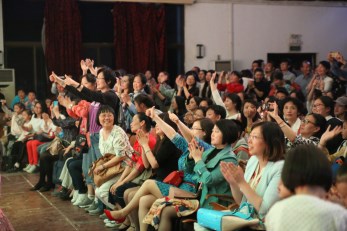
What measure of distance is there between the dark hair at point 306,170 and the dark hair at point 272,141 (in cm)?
107

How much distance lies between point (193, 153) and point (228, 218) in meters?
0.67

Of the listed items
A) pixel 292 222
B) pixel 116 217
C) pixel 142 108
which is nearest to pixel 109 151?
pixel 142 108

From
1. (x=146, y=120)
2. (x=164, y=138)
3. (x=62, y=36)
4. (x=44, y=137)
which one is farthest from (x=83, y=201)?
(x=62, y=36)

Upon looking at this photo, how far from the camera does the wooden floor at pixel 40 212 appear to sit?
183 inches

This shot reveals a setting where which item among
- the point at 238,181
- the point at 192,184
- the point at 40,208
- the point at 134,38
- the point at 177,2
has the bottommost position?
the point at 40,208

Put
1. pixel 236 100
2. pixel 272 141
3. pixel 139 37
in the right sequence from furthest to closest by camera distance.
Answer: pixel 139 37, pixel 236 100, pixel 272 141

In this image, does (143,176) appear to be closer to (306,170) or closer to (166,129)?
(166,129)

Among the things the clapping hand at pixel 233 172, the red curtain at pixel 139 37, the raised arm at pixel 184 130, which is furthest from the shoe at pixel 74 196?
the red curtain at pixel 139 37

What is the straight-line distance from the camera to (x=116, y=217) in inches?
156

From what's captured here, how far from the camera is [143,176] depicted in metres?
4.40

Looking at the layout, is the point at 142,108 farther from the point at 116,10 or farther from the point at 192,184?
the point at 116,10

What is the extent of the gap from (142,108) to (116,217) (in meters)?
1.42

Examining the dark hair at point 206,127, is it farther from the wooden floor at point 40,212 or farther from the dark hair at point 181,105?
the dark hair at point 181,105

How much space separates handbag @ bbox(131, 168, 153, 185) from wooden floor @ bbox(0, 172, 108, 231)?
56 centimetres
